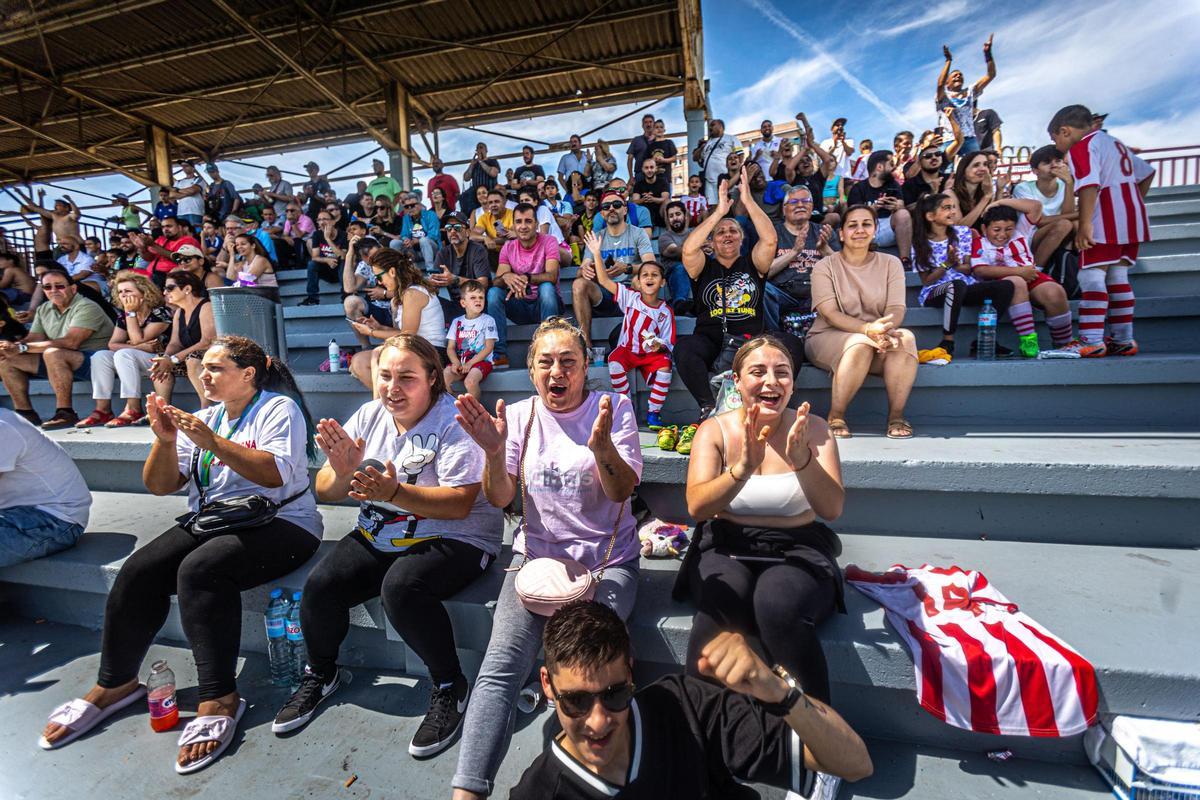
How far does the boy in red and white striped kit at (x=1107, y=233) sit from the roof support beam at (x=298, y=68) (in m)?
10.1

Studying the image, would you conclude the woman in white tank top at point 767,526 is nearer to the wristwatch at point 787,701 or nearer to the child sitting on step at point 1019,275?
the wristwatch at point 787,701

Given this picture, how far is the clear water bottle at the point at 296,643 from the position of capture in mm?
2367

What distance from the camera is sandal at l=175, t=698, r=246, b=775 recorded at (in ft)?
6.34

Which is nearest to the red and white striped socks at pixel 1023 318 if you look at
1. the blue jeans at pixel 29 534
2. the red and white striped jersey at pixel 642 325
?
the red and white striped jersey at pixel 642 325

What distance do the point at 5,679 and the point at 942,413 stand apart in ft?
17.1

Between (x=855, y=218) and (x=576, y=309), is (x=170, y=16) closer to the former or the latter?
(x=576, y=309)

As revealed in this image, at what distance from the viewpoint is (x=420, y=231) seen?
7.31 m

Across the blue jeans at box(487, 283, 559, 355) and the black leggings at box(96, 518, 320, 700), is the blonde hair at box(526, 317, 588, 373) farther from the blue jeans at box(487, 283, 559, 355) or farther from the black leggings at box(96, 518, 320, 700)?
the blue jeans at box(487, 283, 559, 355)

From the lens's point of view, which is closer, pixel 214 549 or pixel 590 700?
pixel 590 700

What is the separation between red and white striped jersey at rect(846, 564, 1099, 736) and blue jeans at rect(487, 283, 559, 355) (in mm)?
3749

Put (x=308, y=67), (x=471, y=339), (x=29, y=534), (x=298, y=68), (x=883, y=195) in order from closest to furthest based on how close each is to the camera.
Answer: (x=29, y=534) < (x=471, y=339) < (x=883, y=195) < (x=298, y=68) < (x=308, y=67)

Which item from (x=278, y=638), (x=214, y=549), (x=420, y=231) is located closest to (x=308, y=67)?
(x=420, y=231)

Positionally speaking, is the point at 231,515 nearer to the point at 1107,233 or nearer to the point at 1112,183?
the point at 1107,233

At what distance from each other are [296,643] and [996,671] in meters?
2.76
